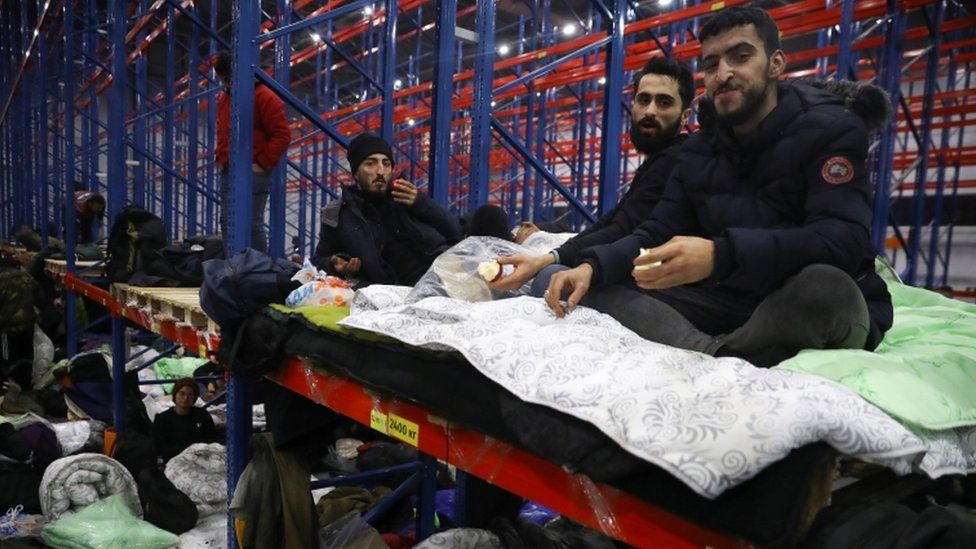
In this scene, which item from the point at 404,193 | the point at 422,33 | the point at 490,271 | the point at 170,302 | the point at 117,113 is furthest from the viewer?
the point at 422,33

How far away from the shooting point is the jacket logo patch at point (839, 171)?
5.29 feet

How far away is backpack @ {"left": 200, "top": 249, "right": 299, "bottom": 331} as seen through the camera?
93.0 inches

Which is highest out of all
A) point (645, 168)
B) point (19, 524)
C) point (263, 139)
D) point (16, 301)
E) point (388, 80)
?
point (388, 80)

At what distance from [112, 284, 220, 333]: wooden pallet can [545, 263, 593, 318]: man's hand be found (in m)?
1.53

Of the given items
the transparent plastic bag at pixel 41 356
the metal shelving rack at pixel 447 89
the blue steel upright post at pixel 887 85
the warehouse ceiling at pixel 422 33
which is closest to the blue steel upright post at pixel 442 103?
the metal shelving rack at pixel 447 89

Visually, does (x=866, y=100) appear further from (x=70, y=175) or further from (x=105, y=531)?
(x=70, y=175)

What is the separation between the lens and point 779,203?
174 cm

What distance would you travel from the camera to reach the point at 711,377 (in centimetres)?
118

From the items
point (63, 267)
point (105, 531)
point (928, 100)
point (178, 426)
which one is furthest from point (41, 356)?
point (928, 100)

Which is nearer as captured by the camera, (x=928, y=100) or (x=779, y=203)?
(x=779, y=203)

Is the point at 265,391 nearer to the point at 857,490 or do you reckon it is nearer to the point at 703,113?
the point at 703,113

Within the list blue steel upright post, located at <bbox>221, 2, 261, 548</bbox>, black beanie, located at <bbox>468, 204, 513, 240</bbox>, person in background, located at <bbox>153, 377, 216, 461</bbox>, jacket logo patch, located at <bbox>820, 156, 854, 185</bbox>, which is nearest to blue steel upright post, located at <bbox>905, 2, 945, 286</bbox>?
black beanie, located at <bbox>468, 204, 513, 240</bbox>

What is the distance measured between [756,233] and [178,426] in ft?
13.6

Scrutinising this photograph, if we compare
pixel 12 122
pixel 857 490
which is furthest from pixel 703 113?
pixel 12 122
